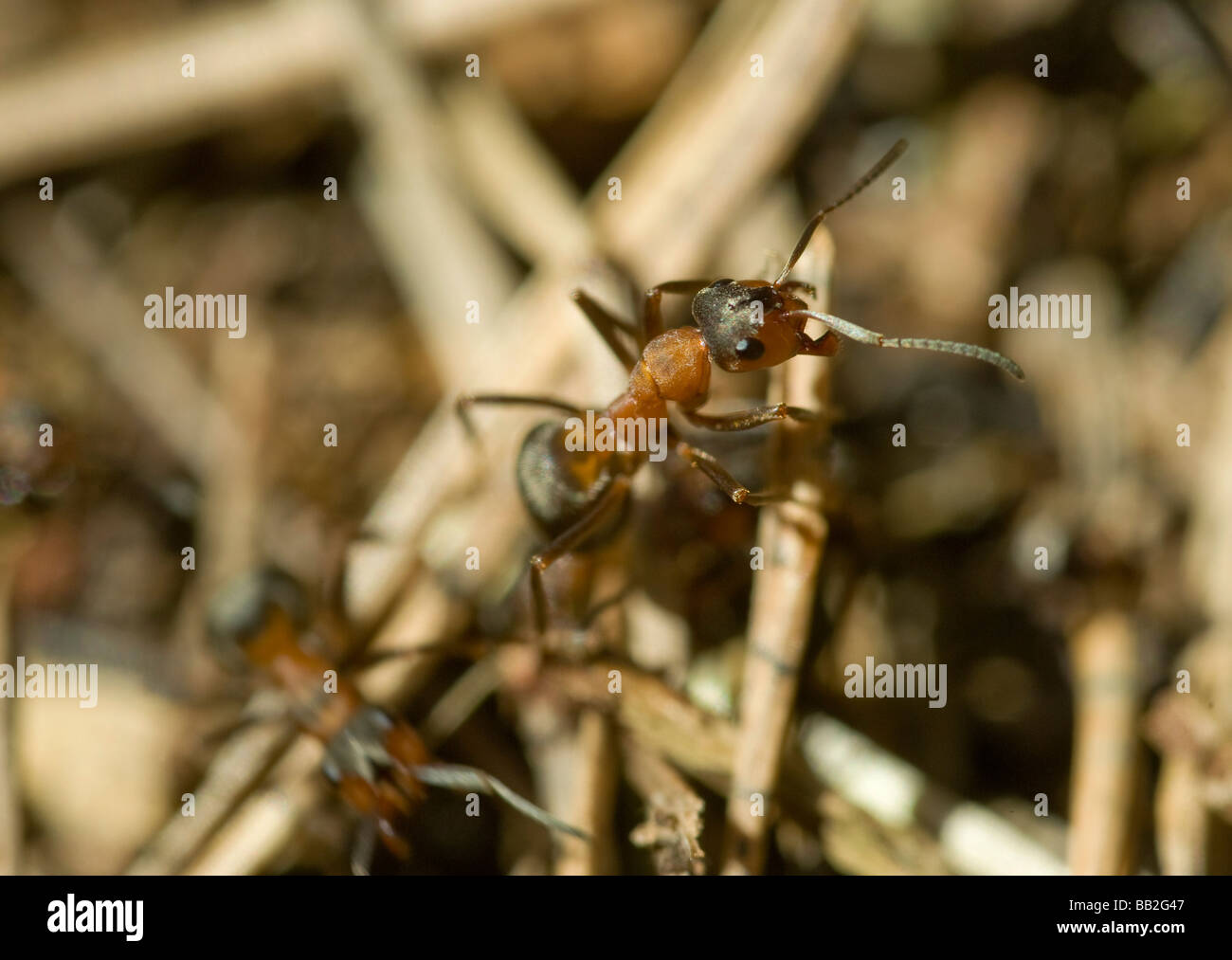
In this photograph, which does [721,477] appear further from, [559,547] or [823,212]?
[823,212]

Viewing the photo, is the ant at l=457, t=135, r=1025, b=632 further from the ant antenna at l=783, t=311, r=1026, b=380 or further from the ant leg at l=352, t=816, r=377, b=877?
the ant leg at l=352, t=816, r=377, b=877

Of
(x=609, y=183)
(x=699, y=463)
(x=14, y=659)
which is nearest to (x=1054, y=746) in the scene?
(x=699, y=463)
